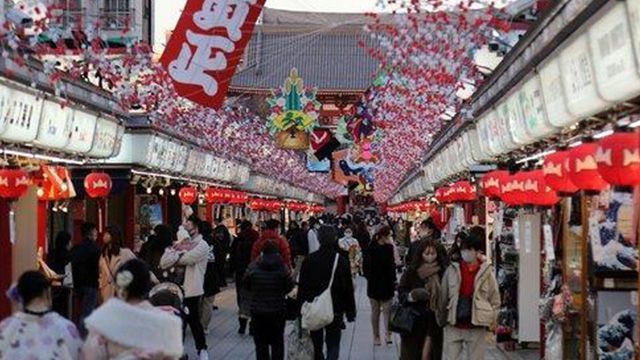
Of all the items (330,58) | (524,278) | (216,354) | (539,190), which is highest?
(330,58)

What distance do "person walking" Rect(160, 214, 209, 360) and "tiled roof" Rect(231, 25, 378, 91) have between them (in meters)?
40.7

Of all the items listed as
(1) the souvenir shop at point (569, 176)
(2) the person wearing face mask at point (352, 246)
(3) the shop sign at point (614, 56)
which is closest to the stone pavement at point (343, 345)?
(1) the souvenir shop at point (569, 176)

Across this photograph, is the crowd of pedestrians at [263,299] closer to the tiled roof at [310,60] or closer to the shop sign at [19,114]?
the shop sign at [19,114]

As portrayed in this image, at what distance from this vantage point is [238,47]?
51.6 ft

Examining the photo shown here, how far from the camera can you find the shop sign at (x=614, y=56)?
6519mm

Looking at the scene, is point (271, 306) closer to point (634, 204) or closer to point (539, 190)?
point (539, 190)

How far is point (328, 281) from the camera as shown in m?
12.4

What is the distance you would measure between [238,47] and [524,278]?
16.9 ft

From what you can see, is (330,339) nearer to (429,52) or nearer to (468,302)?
(468,302)

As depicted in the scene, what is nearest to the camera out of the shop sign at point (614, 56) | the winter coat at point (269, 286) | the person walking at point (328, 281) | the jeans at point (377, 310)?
the shop sign at point (614, 56)

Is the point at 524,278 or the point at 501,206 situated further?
the point at 501,206

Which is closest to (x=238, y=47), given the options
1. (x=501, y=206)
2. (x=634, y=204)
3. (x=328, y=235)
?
(x=328, y=235)

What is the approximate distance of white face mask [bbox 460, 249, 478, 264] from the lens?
11.6 metres

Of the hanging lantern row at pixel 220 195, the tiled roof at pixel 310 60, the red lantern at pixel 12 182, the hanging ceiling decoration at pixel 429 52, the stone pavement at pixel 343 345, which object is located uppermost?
the tiled roof at pixel 310 60
